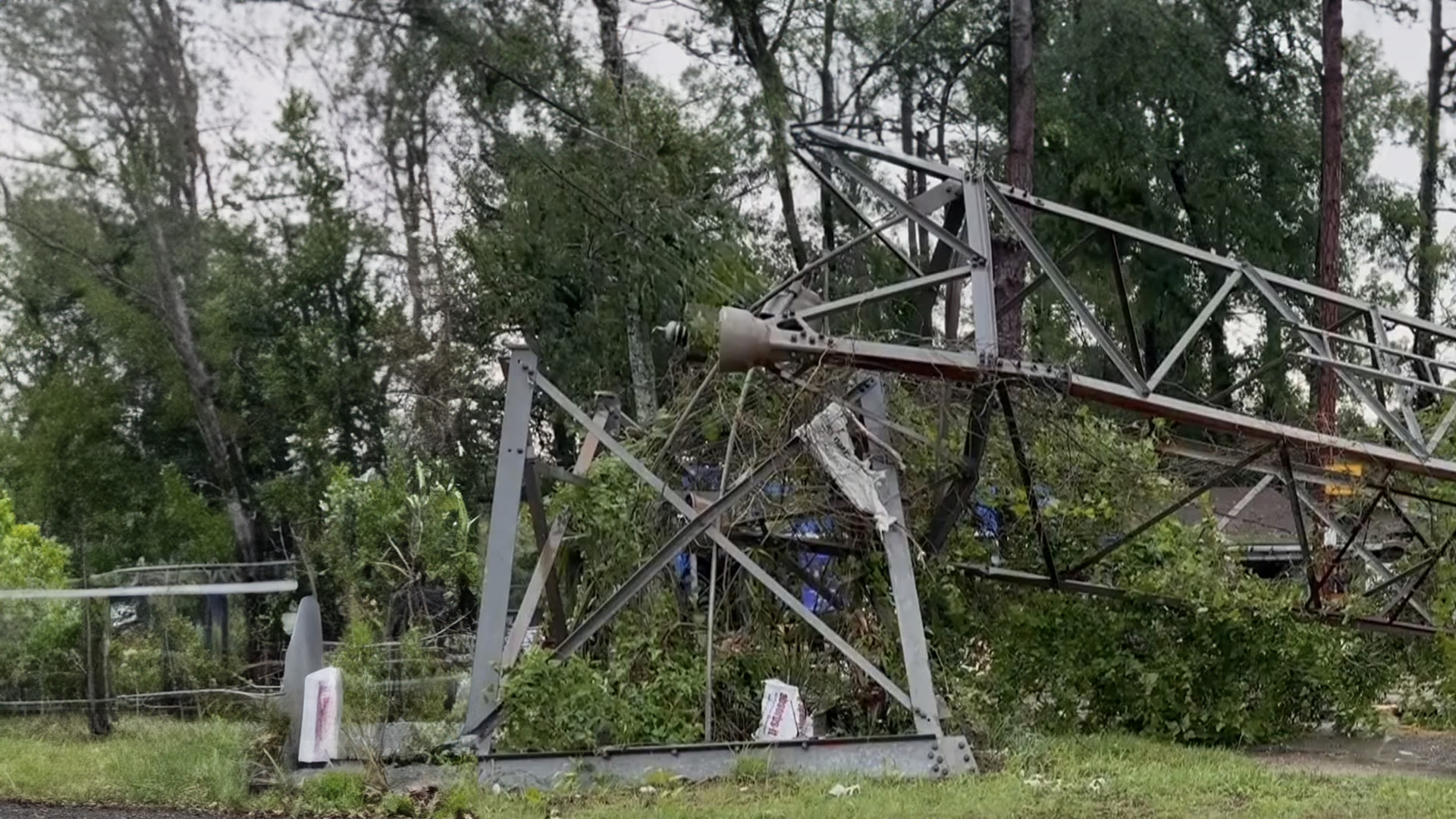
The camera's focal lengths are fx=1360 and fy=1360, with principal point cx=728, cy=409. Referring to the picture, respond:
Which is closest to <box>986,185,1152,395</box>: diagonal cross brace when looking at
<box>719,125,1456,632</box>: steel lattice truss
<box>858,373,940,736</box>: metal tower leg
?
<box>719,125,1456,632</box>: steel lattice truss

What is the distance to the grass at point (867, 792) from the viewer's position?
24.2 ft

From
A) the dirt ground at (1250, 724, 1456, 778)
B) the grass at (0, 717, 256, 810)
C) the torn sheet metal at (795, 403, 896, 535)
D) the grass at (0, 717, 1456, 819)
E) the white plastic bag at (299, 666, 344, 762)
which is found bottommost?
the dirt ground at (1250, 724, 1456, 778)

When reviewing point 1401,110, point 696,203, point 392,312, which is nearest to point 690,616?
point 696,203

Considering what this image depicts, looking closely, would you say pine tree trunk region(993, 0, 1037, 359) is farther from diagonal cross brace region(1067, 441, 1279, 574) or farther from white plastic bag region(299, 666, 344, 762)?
white plastic bag region(299, 666, 344, 762)

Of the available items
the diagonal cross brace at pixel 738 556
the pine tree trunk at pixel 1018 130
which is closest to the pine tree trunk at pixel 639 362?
the pine tree trunk at pixel 1018 130

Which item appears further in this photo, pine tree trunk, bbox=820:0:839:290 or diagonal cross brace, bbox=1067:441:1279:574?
pine tree trunk, bbox=820:0:839:290

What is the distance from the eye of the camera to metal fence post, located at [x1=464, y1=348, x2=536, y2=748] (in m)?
9.21

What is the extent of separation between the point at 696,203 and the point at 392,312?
893 cm

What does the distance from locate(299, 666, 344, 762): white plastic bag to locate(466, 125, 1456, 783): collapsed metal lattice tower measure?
972 mm

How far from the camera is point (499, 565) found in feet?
30.6

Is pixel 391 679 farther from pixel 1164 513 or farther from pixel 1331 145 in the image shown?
pixel 1331 145

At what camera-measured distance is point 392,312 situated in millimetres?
27578

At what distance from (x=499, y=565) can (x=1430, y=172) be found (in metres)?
30.1

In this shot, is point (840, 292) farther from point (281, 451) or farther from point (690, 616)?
point (690, 616)
